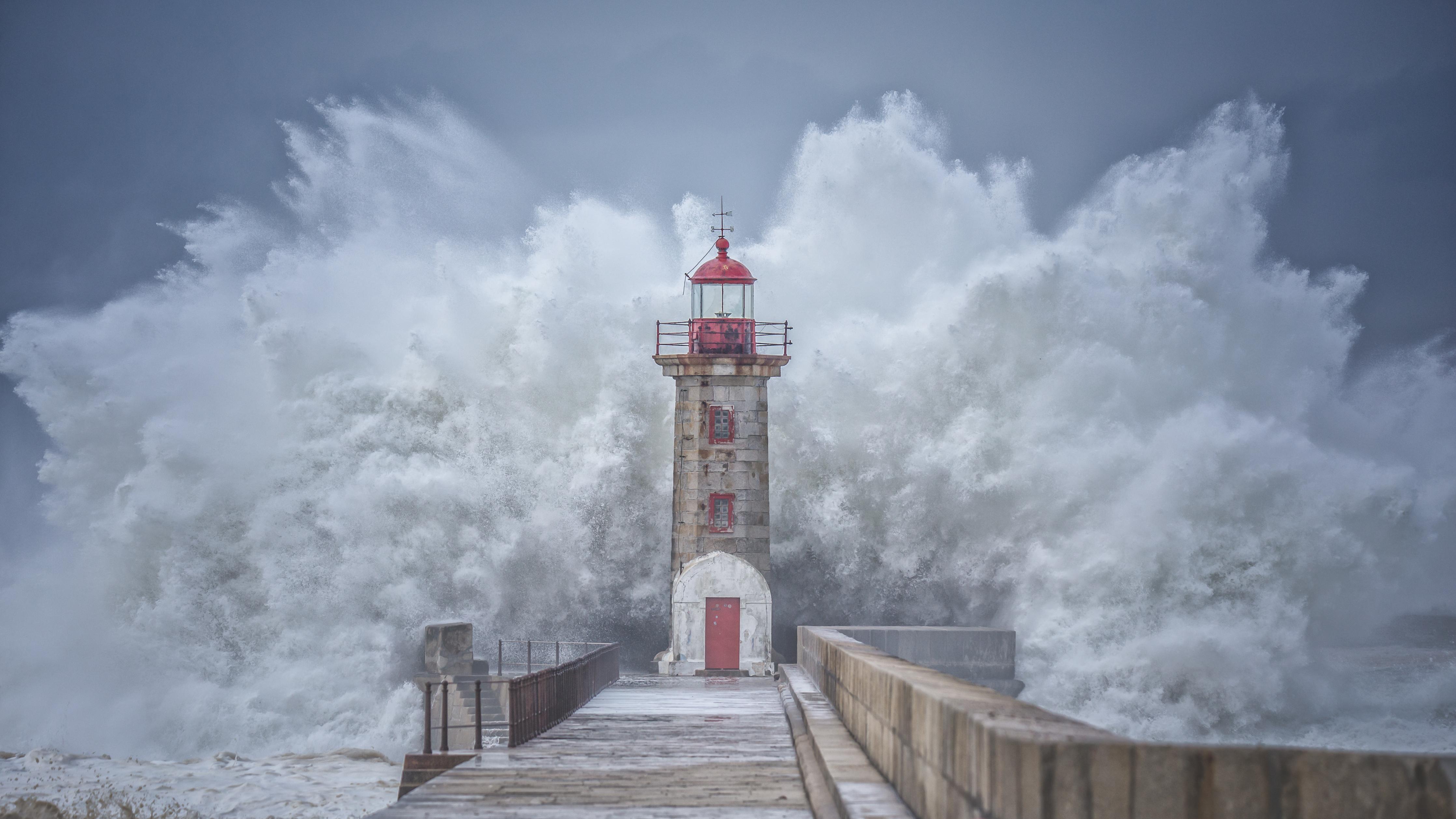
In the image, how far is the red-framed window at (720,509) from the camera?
18297 millimetres

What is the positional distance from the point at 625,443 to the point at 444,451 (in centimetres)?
465

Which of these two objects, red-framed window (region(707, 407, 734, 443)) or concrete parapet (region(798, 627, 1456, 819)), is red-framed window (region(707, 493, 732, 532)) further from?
concrete parapet (region(798, 627, 1456, 819))

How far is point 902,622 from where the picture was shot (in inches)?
1061

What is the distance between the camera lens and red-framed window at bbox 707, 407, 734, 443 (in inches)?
726

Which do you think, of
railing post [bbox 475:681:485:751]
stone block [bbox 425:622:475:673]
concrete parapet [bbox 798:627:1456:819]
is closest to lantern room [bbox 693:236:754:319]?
stone block [bbox 425:622:475:673]

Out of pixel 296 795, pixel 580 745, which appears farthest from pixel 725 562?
pixel 580 745

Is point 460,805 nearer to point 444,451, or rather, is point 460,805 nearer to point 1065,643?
point 1065,643

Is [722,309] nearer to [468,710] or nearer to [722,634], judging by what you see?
[722,634]

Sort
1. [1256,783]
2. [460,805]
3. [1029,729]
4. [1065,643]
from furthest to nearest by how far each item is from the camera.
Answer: [1065,643]
[460,805]
[1029,729]
[1256,783]

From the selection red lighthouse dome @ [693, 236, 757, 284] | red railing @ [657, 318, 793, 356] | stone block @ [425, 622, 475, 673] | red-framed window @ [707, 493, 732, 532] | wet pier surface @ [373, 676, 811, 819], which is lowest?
stone block @ [425, 622, 475, 673]

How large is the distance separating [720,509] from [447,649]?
4.75 meters

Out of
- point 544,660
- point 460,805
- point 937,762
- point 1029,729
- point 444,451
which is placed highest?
point 444,451

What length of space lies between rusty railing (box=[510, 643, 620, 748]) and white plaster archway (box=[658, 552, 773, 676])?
3.57 m

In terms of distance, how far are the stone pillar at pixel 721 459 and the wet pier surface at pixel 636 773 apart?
6745mm
